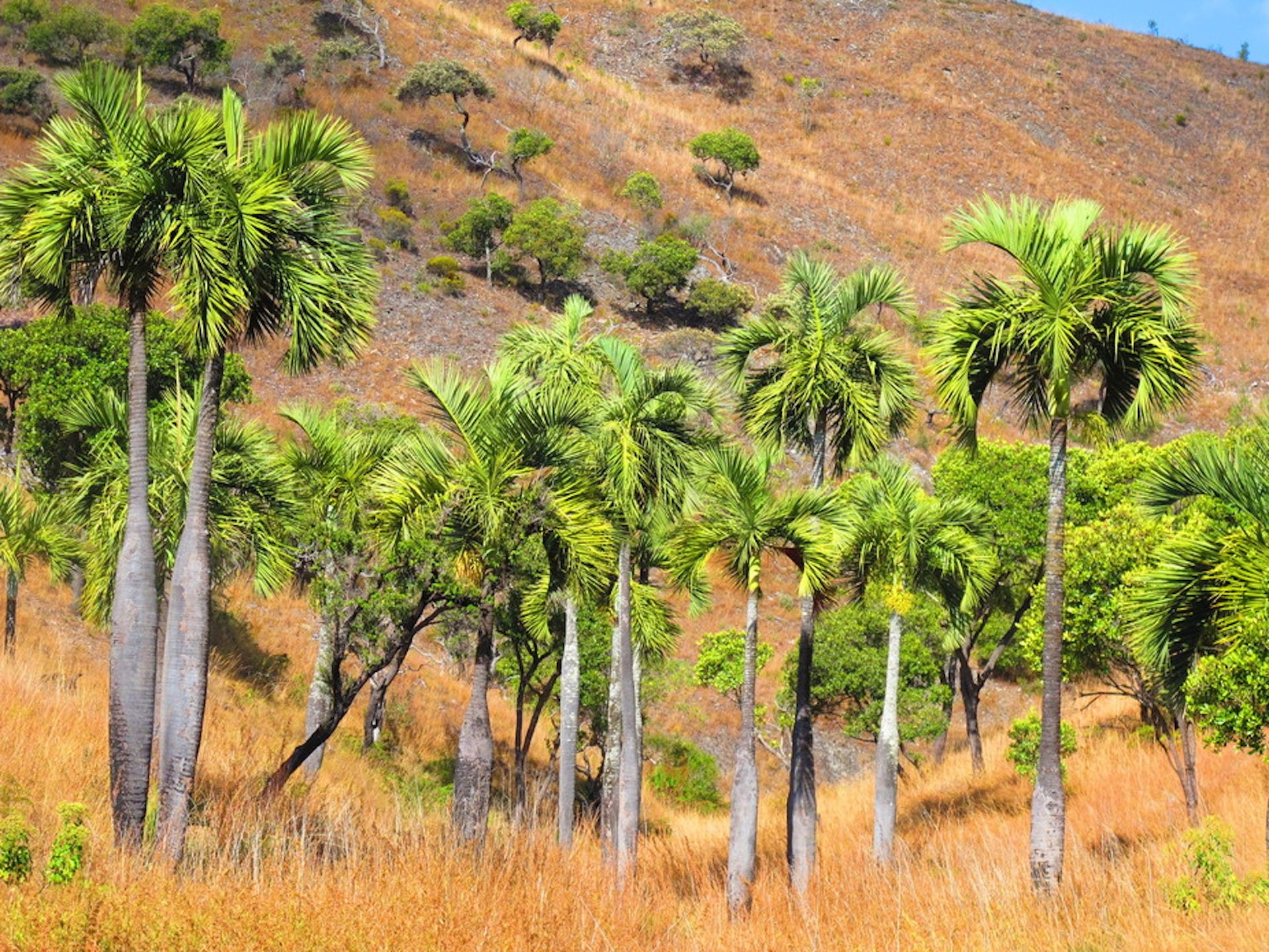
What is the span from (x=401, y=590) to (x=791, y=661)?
20.7 m

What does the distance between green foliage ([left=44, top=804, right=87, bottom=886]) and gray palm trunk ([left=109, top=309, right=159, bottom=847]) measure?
1.78 meters

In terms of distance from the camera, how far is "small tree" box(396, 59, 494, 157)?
70.7m

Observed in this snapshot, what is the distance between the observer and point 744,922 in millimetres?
11656

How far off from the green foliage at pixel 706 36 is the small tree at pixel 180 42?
5025cm

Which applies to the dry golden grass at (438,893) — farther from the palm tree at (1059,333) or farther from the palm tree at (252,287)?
the palm tree at (1059,333)

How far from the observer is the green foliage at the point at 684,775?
117 ft

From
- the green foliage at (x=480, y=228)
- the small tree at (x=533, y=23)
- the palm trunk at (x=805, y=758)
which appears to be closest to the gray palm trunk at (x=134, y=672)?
the palm trunk at (x=805, y=758)

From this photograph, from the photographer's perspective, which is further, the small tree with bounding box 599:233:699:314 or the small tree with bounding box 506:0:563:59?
the small tree with bounding box 506:0:563:59

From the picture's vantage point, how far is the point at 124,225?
11578mm

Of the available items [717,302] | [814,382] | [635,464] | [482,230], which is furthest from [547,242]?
[635,464]

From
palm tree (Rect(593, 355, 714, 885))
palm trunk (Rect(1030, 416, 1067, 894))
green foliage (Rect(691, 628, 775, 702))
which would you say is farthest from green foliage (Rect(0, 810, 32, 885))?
green foliage (Rect(691, 628, 775, 702))

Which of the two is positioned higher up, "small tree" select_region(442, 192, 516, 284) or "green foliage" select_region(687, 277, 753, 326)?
"small tree" select_region(442, 192, 516, 284)

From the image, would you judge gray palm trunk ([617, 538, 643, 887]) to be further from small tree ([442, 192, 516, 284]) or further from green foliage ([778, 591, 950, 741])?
small tree ([442, 192, 516, 284])

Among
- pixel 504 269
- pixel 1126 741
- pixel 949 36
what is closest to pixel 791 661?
pixel 1126 741
